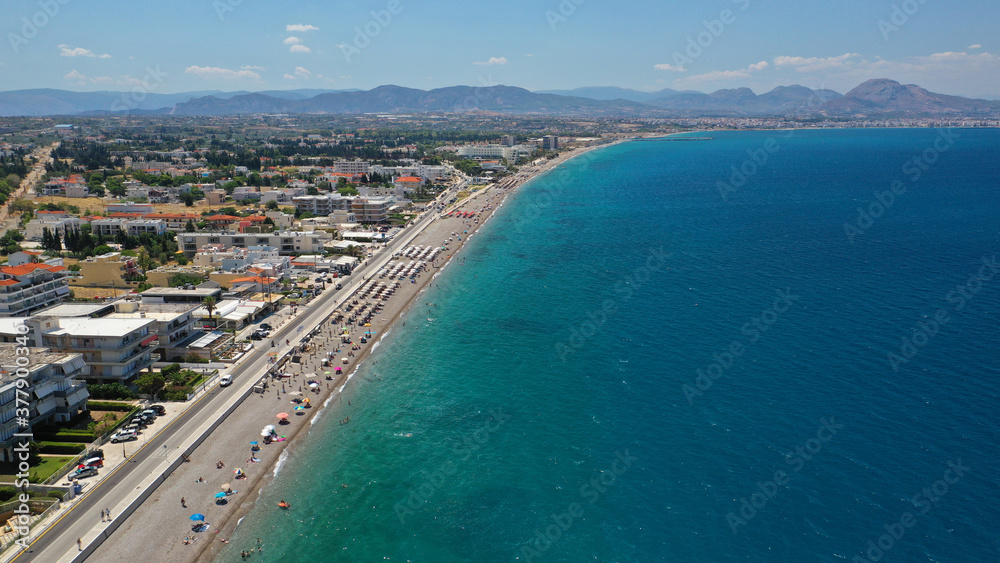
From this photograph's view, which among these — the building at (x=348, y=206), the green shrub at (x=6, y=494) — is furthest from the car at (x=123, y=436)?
the building at (x=348, y=206)

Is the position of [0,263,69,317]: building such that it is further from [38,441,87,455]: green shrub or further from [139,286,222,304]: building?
[38,441,87,455]: green shrub

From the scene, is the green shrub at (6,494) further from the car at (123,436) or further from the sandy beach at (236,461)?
the car at (123,436)

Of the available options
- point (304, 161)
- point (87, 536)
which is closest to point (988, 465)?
point (87, 536)

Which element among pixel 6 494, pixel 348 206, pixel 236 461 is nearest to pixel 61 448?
pixel 6 494

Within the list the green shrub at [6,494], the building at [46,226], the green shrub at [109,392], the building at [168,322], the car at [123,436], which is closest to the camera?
the green shrub at [6,494]

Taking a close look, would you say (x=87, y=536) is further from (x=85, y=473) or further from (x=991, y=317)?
(x=991, y=317)

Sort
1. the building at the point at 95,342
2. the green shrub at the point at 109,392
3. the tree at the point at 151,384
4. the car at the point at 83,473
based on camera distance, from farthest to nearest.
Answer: the building at the point at 95,342, the tree at the point at 151,384, the green shrub at the point at 109,392, the car at the point at 83,473

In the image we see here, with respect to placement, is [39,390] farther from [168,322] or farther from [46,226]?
[46,226]
